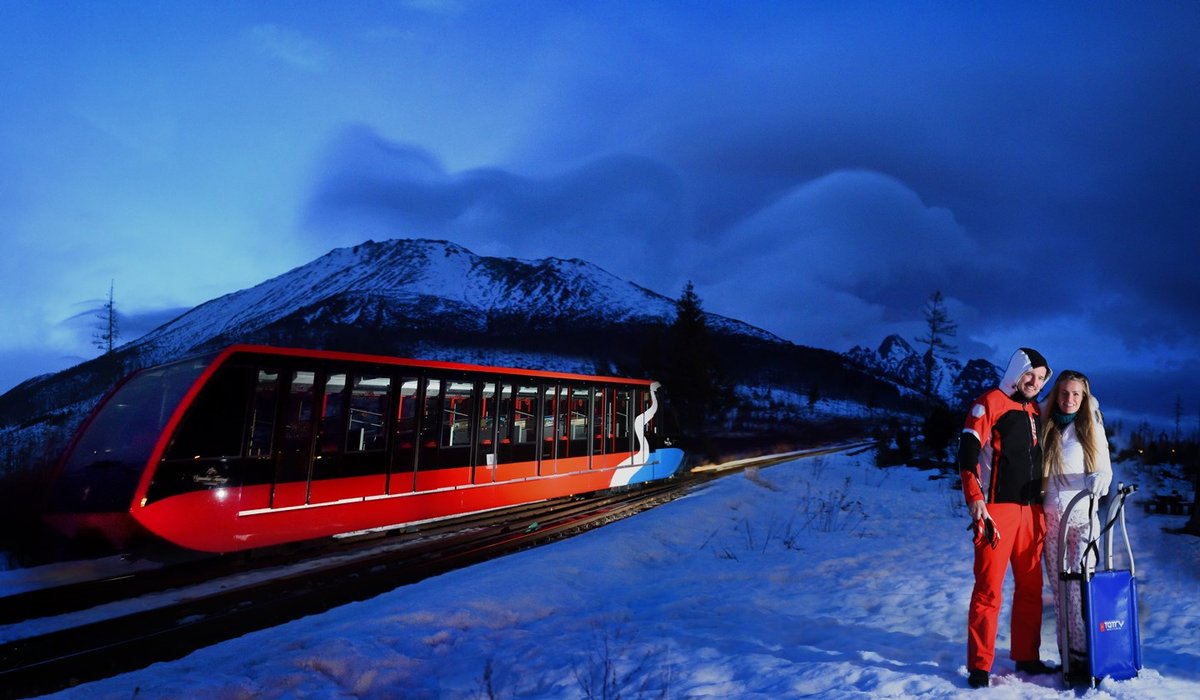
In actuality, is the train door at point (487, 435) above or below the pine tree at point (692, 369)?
below

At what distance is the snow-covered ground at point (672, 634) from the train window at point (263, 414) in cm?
315

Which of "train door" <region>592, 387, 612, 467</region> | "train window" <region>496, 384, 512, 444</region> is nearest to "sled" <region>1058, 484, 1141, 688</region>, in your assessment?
"train window" <region>496, 384, 512, 444</region>

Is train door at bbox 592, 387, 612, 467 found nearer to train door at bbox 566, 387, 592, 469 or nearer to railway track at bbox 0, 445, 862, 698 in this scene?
train door at bbox 566, 387, 592, 469

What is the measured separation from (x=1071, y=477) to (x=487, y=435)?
10332 mm

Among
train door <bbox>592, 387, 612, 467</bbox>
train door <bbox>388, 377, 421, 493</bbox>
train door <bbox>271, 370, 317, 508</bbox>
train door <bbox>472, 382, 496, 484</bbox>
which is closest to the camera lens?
train door <bbox>271, 370, 317, 508</bbox>

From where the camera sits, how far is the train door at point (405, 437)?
11422 mm

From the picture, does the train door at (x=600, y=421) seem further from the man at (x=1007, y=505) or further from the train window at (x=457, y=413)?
the man at (x=1007, y=505)

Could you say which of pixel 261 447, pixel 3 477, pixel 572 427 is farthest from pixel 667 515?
pixel 3 477

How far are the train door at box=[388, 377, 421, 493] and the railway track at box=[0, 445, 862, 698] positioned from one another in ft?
3.07

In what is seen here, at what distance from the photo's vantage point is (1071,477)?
4.66 meters

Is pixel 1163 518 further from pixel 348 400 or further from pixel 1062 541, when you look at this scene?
pixel 348 400

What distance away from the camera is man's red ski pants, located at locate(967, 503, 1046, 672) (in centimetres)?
448

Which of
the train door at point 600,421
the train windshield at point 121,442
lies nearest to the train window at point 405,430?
Answer: the train windshield at point 121,442

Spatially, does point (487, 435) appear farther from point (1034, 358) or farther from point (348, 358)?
point (1034, 358)
